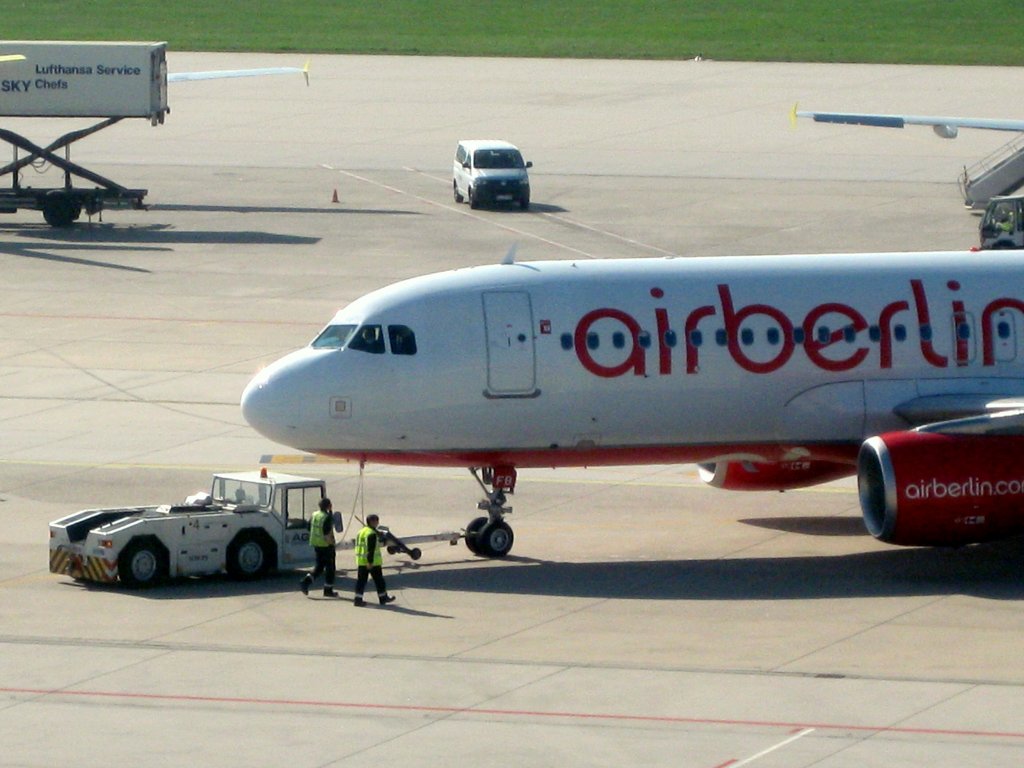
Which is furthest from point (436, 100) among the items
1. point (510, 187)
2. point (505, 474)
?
point (505, 474)

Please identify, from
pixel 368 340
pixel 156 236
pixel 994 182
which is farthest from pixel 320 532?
pixel 994 182

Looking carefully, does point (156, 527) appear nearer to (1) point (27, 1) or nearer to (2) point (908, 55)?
(2) point (908, 55)

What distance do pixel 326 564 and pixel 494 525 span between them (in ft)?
11.2

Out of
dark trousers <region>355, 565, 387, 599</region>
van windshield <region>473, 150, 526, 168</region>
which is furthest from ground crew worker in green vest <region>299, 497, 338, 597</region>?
van windshield <region>473, 150, 526, 168</region>

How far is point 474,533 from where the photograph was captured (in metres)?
30.8

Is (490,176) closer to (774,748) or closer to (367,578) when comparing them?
(367,578)

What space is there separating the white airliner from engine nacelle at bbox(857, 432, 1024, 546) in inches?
32.3

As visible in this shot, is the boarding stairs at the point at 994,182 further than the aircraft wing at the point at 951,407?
Yes

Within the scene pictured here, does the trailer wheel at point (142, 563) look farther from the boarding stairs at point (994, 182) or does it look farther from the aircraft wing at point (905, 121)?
the boarding stairs at point (994, 182)

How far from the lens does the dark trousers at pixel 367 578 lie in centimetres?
2775

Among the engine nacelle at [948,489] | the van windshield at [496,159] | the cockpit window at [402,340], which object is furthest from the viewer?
the van windshield at [496,159]

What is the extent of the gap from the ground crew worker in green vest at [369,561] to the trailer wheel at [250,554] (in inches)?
90.9

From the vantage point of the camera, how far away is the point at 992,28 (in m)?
127

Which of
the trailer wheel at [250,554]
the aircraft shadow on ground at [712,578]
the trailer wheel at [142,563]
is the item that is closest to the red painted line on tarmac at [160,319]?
the aircraft shadow on ground at [712,578]
